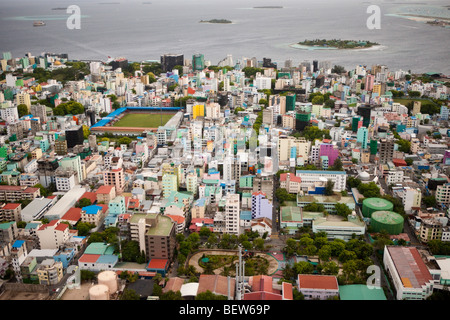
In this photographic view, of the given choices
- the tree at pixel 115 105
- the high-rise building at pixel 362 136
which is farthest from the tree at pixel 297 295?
the tree at pixel 115 105

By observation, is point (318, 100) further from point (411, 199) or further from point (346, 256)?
point (346, 256)

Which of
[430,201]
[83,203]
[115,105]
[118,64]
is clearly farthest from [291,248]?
[118,64]

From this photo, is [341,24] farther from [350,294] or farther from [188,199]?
[350,294]

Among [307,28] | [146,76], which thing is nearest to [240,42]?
[307,28]

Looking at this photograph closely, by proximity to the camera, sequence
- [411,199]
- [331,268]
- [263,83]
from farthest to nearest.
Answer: [263,83] < [411,199] < [331,268]

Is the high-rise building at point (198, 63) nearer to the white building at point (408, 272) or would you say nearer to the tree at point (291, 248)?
the tree at point (291, 248)

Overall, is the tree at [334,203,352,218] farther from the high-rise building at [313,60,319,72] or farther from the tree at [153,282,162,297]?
the high-rise building at [313,60,319,72]
